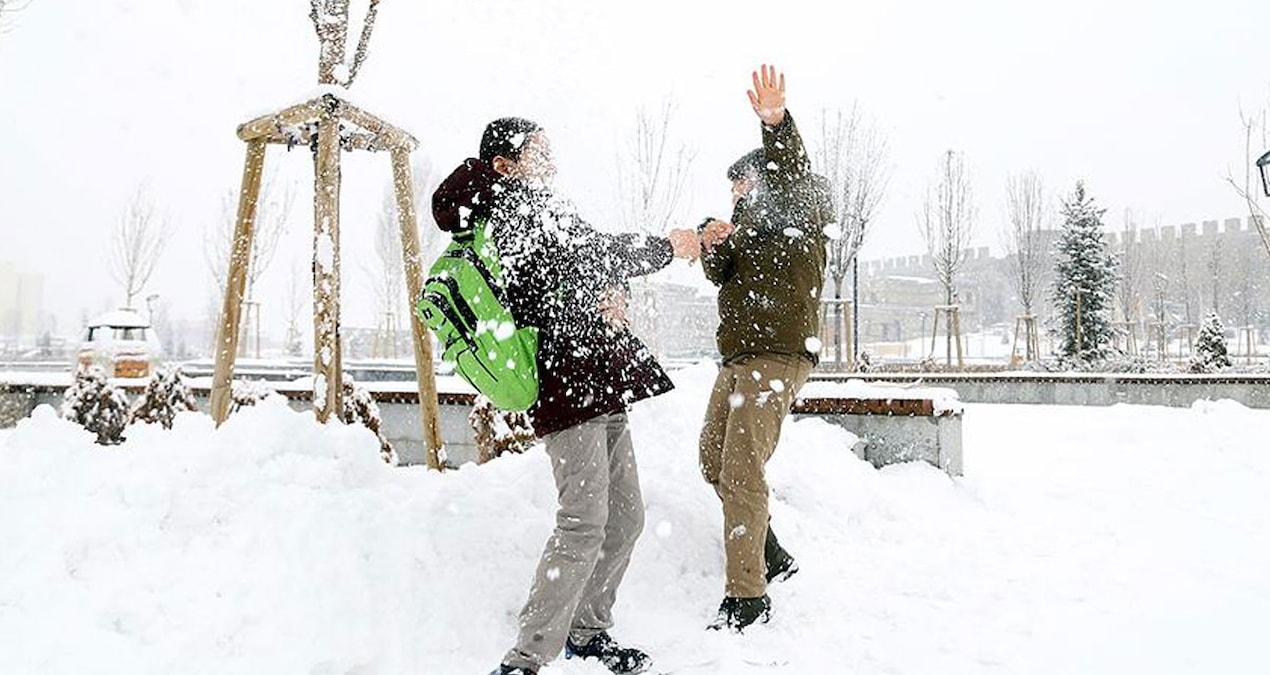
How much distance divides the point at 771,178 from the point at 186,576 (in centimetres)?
253

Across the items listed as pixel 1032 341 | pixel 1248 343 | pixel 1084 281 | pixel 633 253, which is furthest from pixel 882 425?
pixel 1248 343

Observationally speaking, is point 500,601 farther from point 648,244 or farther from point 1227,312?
point 1227,312

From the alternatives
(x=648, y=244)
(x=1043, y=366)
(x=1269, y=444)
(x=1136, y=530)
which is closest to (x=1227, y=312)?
(x=1043, y=366)

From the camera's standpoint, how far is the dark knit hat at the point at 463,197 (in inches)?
101

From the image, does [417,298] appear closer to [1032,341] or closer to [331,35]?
[331,35]

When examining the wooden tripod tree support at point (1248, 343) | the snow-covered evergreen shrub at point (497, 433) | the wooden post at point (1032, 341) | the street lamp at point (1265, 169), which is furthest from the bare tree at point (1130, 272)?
the snow-covered evergreen shrub at point (497, 433)

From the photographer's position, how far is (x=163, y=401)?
23.2 ft

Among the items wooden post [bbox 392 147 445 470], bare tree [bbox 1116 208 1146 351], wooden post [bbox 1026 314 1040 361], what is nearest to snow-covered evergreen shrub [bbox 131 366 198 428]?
wooden post [bbox 392 147 445 470]

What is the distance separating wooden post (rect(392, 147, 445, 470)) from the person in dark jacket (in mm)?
1990

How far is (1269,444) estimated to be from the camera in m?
5.98

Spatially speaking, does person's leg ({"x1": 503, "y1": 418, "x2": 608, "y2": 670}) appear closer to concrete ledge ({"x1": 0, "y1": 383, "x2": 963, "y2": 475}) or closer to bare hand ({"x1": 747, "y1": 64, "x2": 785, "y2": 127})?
bare hand ({"x1": 747, "y1": 64, "x2": 785, "y2": 127})

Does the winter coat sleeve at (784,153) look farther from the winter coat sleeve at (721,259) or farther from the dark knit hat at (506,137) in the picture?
the dark knit hat at (506,137)

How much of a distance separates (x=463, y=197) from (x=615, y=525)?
1184 mm

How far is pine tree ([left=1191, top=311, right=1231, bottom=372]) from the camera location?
53.4ft
